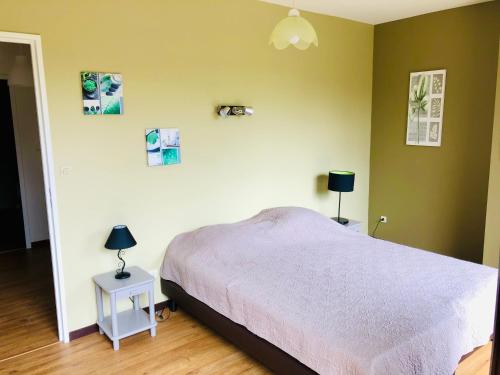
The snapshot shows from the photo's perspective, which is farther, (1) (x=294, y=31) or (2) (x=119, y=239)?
(2) (x=119, y=239)

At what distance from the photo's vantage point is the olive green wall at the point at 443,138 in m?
3.84

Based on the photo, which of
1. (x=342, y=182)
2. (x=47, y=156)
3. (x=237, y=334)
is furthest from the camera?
(x=342, y=182)

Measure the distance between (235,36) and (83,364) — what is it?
283 centimetres

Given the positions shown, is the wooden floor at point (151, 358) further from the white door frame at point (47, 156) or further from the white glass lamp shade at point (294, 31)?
the white glass lamp shade at point (294, 31)

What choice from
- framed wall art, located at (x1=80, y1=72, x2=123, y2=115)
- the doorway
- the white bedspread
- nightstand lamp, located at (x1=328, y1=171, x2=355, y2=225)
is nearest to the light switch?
framed wall art, located at (x1=80, y1=72, x2=123, y2=115)

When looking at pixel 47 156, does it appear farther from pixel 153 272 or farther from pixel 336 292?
pixel 336 292

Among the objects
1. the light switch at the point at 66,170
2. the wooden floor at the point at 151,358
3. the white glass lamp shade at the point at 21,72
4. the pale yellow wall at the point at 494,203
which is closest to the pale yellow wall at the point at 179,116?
the light switch at the point at 66,170

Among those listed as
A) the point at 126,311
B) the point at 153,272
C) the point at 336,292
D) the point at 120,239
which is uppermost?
the point at 120,239

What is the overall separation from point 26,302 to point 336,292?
282 cm

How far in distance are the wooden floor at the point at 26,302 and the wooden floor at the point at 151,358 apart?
21cm

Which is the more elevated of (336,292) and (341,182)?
(341,182)

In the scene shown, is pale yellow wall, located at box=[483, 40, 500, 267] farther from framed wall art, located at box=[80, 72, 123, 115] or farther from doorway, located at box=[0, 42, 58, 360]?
doorway, located at box=[0, 42, 58, 360]

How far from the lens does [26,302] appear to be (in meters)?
3.66

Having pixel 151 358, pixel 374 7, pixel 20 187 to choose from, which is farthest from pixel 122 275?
pixel 374 7
